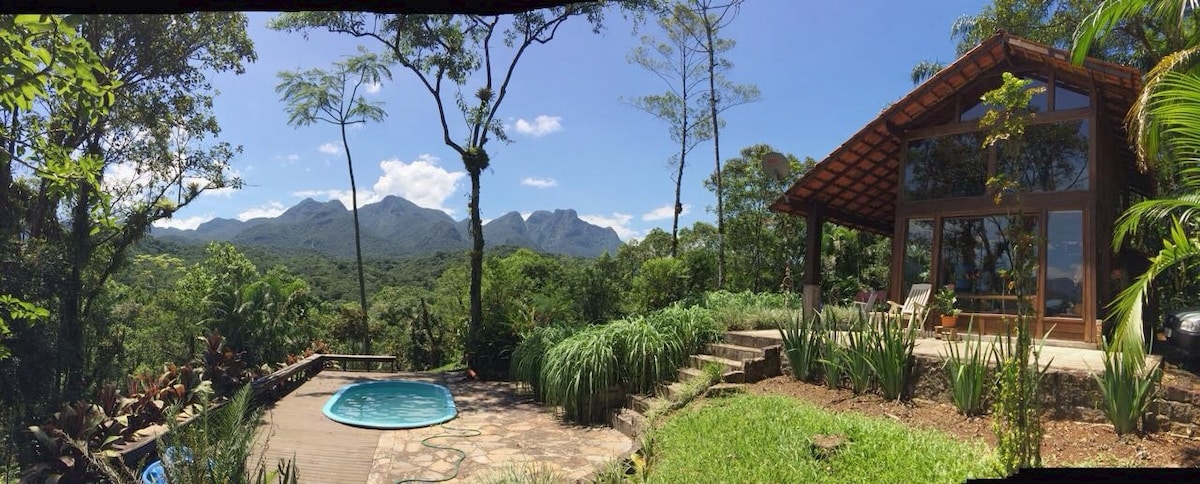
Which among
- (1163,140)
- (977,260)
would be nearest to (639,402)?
(977,260)

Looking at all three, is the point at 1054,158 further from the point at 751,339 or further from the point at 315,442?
the point at 315,442

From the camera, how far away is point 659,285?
1352 centimetres

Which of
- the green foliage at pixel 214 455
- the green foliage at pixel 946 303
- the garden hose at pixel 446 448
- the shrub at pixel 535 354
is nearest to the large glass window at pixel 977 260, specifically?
the green foliage at pixel 946 303

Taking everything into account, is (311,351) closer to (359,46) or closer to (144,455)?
(144,455)

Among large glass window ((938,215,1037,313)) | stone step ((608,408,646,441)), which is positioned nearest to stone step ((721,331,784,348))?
stone step ((608,408,646,441))

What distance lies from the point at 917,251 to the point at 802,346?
13.1 feet

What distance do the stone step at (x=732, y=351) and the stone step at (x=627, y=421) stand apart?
1.43 meters

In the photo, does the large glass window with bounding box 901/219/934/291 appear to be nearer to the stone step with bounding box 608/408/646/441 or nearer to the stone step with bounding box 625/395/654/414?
the stone step with bounding box 625/395/654/414

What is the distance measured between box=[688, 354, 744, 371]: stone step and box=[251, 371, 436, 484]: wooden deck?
387 cm

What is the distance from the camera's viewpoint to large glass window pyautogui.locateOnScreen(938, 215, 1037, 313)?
845cm

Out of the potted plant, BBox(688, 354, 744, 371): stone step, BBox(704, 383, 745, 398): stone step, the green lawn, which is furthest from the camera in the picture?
the potted plant

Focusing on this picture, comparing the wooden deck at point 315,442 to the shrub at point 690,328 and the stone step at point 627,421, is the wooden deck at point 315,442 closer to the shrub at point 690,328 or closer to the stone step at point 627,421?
the stone step at point 627,421

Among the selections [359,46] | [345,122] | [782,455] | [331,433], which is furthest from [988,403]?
[345,122]

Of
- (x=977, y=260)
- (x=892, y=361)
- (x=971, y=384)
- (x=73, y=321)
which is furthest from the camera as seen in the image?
(x=73, y=321)
